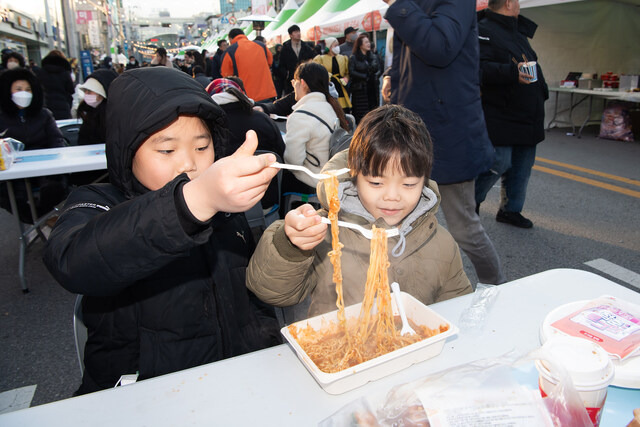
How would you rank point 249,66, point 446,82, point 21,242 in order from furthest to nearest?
1. point 249,66
2. point 21,242
3. point 446,82

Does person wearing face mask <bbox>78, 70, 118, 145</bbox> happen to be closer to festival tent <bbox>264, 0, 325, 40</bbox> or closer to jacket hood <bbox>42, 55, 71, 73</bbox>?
jacket hood <bbox>42, 55, 71, 73</bbox>

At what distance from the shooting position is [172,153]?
1.39 meters

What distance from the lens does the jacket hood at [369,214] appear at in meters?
1.63

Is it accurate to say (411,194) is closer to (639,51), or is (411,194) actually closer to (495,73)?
(495,73)

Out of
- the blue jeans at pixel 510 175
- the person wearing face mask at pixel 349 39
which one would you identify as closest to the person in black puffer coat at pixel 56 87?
the person wearing face mask at pixel 349 39

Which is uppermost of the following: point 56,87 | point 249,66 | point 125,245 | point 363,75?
point 249,66

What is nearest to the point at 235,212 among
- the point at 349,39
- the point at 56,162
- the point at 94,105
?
the point at 56,162

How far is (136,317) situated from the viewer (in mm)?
1444

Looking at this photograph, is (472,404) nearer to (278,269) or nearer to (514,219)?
(278,269)

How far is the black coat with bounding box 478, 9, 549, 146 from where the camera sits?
145 inches

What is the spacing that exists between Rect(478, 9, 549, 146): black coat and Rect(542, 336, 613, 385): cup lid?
3.30 meters

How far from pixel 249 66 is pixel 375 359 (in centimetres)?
710

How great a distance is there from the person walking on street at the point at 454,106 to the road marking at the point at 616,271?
140cm

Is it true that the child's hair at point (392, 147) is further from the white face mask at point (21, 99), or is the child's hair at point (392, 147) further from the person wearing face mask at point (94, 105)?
the white face mask at point (21, 99)
